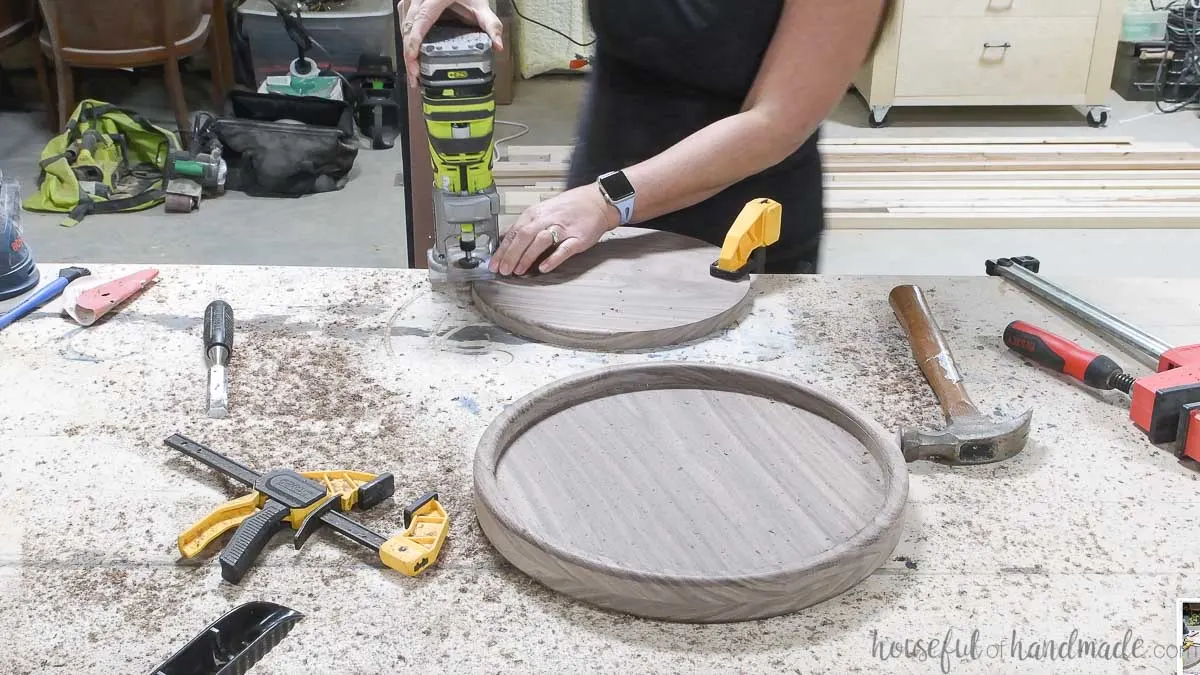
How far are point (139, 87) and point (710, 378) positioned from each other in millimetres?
4726

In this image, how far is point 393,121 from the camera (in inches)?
180

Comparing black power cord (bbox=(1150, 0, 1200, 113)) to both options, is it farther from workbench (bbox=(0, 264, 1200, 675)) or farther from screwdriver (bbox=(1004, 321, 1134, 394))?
screwdriver (bbox=(1004, 321, 1134, 394))

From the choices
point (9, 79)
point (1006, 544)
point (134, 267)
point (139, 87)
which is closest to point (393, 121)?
point (139, 87)

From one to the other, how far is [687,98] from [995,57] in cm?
306

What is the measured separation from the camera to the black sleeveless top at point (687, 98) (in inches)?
59.4

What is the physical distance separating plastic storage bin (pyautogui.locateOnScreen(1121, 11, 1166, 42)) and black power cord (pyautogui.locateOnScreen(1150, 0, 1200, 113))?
0.05 meters

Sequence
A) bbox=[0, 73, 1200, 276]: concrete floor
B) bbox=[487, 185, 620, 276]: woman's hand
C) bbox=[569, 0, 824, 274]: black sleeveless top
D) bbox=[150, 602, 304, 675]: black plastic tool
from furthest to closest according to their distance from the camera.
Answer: bbox=[0, 73, 1200, 276]: concrete floor
bbox=[569, 0, 824, 274]: black sleeveless top
bbox=[487, 185, 620, 276]: woman's hand
bbox=[150, 602, 304, 675]: black plastic tool

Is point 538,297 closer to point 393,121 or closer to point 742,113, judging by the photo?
point 742,113

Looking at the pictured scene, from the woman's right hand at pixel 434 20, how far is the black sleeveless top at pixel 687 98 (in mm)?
293

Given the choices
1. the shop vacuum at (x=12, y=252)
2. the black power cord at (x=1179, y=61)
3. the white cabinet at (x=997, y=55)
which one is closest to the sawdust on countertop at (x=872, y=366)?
the shop vacuum at (x=12, y=252)

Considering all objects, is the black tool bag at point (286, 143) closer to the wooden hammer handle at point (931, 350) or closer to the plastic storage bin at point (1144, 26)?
the wooden hammer handle at point (931, 350)

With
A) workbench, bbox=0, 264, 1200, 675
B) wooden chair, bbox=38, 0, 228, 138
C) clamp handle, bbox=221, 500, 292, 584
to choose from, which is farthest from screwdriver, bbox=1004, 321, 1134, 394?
wooden chair, bbox=38, 0, 228, 138

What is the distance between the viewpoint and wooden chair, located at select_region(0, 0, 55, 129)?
14.5 feet

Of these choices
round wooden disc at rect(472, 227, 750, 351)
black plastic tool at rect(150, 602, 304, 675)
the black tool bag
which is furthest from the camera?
the black tool bag
